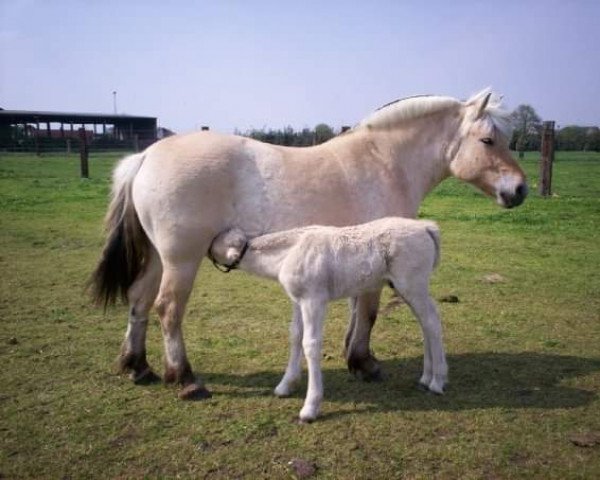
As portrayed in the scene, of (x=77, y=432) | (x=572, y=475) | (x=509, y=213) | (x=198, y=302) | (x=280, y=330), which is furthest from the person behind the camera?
(x=509, y=213)

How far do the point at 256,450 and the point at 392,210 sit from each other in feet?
7.38

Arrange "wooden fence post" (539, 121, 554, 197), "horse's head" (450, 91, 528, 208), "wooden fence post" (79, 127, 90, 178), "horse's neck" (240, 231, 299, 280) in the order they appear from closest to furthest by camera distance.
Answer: "horse's neck" (240, 231, 299, 280), "horse's head" (450, 91, 528, 208), "wooden fence post" (539, 121, 554, 197), "wooden fence post" (79, 127, 90, 178)

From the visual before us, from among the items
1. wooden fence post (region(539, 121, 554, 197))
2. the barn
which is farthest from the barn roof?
wooden fence post (region(539, 121, 554, 197))

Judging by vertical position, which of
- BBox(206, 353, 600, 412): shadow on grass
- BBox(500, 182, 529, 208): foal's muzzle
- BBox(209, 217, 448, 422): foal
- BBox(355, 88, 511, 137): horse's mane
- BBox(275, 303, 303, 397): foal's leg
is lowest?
BBox(206, 353, 600, 412): shadow on grass

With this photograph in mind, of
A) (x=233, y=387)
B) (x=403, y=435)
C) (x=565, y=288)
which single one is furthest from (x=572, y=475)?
(x=565, y=288)

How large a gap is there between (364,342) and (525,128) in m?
15.6

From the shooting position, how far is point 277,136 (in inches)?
915

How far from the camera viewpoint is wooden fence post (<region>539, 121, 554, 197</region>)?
13898 millimetres

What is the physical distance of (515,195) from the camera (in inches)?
182

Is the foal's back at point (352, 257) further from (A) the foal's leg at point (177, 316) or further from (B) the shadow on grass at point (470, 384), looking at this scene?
(B) the shadow on grass at point (470, 384)

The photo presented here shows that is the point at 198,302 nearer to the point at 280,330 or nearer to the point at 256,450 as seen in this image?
the point at 280,330

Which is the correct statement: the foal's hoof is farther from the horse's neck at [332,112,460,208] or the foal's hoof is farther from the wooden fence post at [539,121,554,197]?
the wooden fence post at [539,121,554,197]

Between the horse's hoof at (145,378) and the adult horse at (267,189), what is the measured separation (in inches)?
0.4

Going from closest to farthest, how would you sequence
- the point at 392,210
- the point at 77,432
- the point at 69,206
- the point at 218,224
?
the point at 77,432 < the point at 218,224 < the point at 392,210 < the point at 69,206
